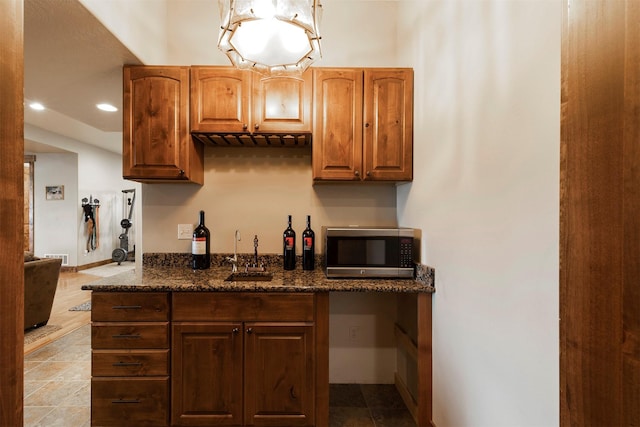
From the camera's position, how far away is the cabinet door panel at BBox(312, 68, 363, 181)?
2.15m

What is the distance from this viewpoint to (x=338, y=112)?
216cm

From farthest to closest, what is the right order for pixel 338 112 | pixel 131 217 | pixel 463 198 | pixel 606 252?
pixel 131 217
pixel 338 112
pixel 463 198
pixel 606 252

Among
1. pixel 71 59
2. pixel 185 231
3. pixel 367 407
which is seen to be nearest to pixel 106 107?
pixel 71 59

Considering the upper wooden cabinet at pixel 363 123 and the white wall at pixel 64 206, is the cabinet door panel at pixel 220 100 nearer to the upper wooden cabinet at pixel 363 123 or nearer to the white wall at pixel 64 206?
the upper wooden cabinet at pixel 363 123

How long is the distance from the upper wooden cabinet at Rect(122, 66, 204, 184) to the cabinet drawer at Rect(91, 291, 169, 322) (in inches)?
32.6

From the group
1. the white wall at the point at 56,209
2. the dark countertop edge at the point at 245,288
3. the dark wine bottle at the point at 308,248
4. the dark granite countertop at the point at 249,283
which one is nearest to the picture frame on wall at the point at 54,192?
the white wall at the point at 56,209

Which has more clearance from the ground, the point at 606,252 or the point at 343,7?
the point at 343,7

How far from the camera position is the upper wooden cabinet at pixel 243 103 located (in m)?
2.12

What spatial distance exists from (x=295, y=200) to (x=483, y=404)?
180 centimetres

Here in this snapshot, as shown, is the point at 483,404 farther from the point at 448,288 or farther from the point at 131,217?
the point at 131,217

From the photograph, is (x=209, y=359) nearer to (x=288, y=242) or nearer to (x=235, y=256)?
(x=235, y=256)

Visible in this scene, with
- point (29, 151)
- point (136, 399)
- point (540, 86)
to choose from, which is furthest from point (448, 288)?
point (29, 151)

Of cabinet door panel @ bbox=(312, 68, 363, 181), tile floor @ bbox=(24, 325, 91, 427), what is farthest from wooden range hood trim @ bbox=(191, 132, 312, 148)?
tile floor @ bbox=(24, 325, 91, 427)

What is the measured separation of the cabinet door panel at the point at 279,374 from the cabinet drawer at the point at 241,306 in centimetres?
6
